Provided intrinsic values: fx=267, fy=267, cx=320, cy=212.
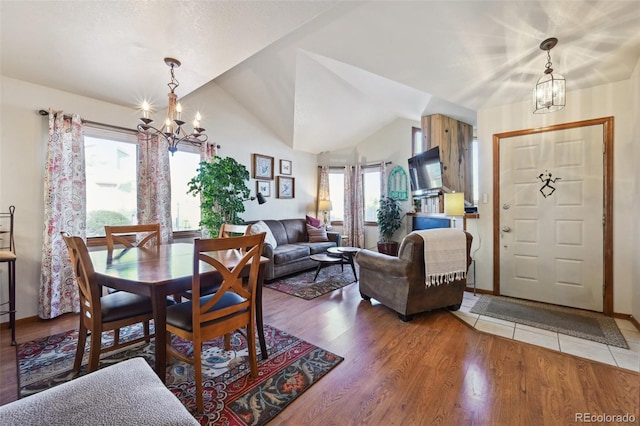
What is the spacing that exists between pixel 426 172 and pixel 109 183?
14.3ft

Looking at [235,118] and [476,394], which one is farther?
[235,118]

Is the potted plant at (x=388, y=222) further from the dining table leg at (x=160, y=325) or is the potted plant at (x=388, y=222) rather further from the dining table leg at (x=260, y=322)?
the dining table leg at (x=160, y=325)

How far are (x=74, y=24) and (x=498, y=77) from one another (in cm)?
370

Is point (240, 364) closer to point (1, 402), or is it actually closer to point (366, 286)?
point (1, 402)

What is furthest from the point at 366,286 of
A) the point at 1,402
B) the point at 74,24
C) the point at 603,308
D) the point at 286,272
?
the point at 74,24

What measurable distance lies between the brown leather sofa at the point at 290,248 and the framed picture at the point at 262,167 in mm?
890

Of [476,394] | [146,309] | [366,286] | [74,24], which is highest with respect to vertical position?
[74,24]

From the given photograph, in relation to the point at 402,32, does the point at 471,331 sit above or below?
below

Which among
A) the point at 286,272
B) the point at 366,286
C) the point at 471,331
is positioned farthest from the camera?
the point at 286,272

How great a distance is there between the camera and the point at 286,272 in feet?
A: 13.6

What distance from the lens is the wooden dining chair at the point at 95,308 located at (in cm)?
161

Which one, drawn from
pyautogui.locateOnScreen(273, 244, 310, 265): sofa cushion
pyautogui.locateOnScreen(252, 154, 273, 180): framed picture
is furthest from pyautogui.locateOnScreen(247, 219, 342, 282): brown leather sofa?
pyautogui.locateOnScreen(252, 154, 273, 180): framed picture

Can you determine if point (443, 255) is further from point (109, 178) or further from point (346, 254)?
point (109, 178)

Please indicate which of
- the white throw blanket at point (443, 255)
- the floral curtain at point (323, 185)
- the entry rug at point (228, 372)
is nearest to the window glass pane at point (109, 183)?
the entry rug at point (228, 372)
